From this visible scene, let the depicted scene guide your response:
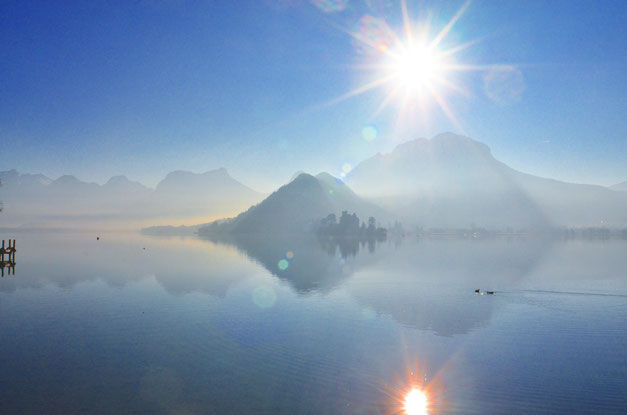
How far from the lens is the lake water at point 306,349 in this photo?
2406 centimetres

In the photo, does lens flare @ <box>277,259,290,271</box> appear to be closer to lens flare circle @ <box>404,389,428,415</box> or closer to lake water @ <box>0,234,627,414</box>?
lake water @ <box>0,234,627,414</box>

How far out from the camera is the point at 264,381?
26.7m

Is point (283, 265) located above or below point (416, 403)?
above

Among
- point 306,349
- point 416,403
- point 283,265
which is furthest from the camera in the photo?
point 283,265

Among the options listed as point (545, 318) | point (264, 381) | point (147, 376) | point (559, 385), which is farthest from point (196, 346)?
point (545, 318)

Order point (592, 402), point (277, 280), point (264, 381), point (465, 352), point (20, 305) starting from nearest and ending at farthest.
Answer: point (592, 402)
point (264, 381)
point (465, 352)
point (20, 305)
point (277, 280)

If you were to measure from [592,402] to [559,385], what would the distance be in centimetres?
258

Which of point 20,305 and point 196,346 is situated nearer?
point 196,346

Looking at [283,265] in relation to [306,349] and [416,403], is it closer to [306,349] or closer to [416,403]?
[306,349]

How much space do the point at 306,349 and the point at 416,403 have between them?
12065 mm

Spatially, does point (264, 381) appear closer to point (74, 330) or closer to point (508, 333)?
point (74, 330)

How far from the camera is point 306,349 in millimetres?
33781

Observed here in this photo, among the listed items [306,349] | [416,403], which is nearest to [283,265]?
[306,349]

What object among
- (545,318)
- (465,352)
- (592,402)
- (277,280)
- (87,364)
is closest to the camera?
(592,402)
